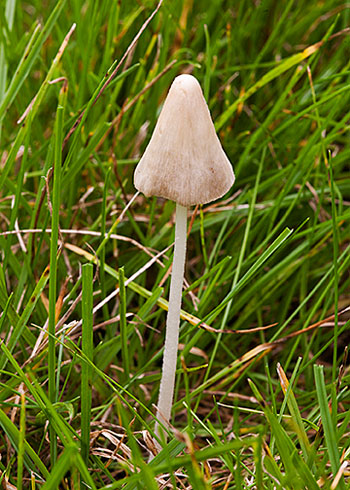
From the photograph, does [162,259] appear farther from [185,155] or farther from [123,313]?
[185,155]

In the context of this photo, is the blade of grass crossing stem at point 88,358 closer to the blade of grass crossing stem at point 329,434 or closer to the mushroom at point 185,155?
the mushroom at point 185,155

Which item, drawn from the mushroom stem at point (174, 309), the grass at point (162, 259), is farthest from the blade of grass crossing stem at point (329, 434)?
the mushroom stem at point (174, 309)

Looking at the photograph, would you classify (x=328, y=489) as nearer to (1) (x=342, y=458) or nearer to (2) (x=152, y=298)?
(1) (x=342, y=458)

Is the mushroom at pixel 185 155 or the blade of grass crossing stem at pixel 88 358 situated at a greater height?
the mushroom at pixel 185 155

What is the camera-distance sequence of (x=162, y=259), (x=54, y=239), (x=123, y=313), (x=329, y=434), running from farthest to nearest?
(x=162, y=259) < (x=123, y=313) < (x=54, y=239) < (x=329, y=434)

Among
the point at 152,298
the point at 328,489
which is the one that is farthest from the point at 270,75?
the point at 328,489

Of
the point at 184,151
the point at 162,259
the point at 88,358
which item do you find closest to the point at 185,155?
the point at 184,151
